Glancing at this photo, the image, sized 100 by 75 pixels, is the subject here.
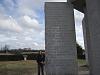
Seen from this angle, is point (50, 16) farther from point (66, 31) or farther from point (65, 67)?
point (65, 67)

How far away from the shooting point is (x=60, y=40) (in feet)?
42.6

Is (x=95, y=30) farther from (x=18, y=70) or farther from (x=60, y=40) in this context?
(x=18, y=70)

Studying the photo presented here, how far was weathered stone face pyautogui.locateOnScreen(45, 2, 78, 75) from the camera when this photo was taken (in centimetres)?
1276

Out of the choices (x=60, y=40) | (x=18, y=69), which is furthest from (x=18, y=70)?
(x=60, y=40)

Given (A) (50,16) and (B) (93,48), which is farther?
(A) (50,16)

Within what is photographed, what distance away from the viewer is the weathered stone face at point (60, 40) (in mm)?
12758

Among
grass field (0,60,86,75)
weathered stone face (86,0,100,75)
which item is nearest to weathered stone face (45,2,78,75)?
weathered stone face (86,0,100,75)

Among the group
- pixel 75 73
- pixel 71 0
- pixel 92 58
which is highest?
pixel 71 0

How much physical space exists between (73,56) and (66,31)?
1385 mm

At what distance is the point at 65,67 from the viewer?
12.7m

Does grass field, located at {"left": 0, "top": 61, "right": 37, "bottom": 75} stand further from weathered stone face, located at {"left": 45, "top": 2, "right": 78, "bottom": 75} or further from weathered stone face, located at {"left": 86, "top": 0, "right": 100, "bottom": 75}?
weathered stone face, located at {"left": 86, "top": 0, "right": 100, "bottom": 75}

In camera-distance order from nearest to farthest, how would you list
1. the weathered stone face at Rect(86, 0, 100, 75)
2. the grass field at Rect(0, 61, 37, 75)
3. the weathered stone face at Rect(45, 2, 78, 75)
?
the weathered stone face at Rect(86, 0, 100, 75) → the weathered stone face at Rect(45, 2, 78, 75) → the grass field at Rect(0, 61, 37, 75)

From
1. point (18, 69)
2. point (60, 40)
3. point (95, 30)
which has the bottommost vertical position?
point (18, 69)

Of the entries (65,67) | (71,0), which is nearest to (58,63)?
(65,67)
